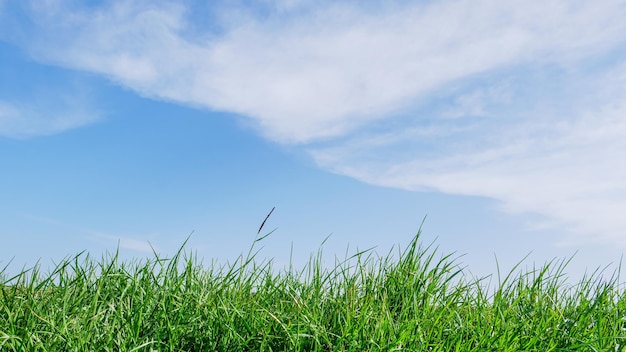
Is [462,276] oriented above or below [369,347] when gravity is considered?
above

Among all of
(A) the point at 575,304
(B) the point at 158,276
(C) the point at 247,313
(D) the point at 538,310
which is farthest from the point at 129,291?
(A) the point at 575,304

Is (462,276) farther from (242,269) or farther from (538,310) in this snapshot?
(242,269)

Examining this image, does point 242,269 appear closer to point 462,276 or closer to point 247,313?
point 247,313

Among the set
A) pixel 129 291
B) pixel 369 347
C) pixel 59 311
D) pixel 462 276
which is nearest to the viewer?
pixel 369 347

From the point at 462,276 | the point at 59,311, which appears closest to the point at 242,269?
the point at 59,311

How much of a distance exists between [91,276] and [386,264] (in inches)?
70.7

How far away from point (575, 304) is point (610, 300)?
0.78 feet

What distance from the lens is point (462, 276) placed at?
4324mm

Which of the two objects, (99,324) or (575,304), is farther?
(575,304)

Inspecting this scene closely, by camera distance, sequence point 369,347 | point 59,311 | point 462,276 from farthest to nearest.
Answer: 1. point 462,276
2. point 59,311
3. point 369,347

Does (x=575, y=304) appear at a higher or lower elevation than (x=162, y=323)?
higher

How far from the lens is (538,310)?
Answer: 421cm

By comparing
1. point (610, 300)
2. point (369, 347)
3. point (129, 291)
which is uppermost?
point (610, 300)

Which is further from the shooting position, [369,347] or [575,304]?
[575,304]
